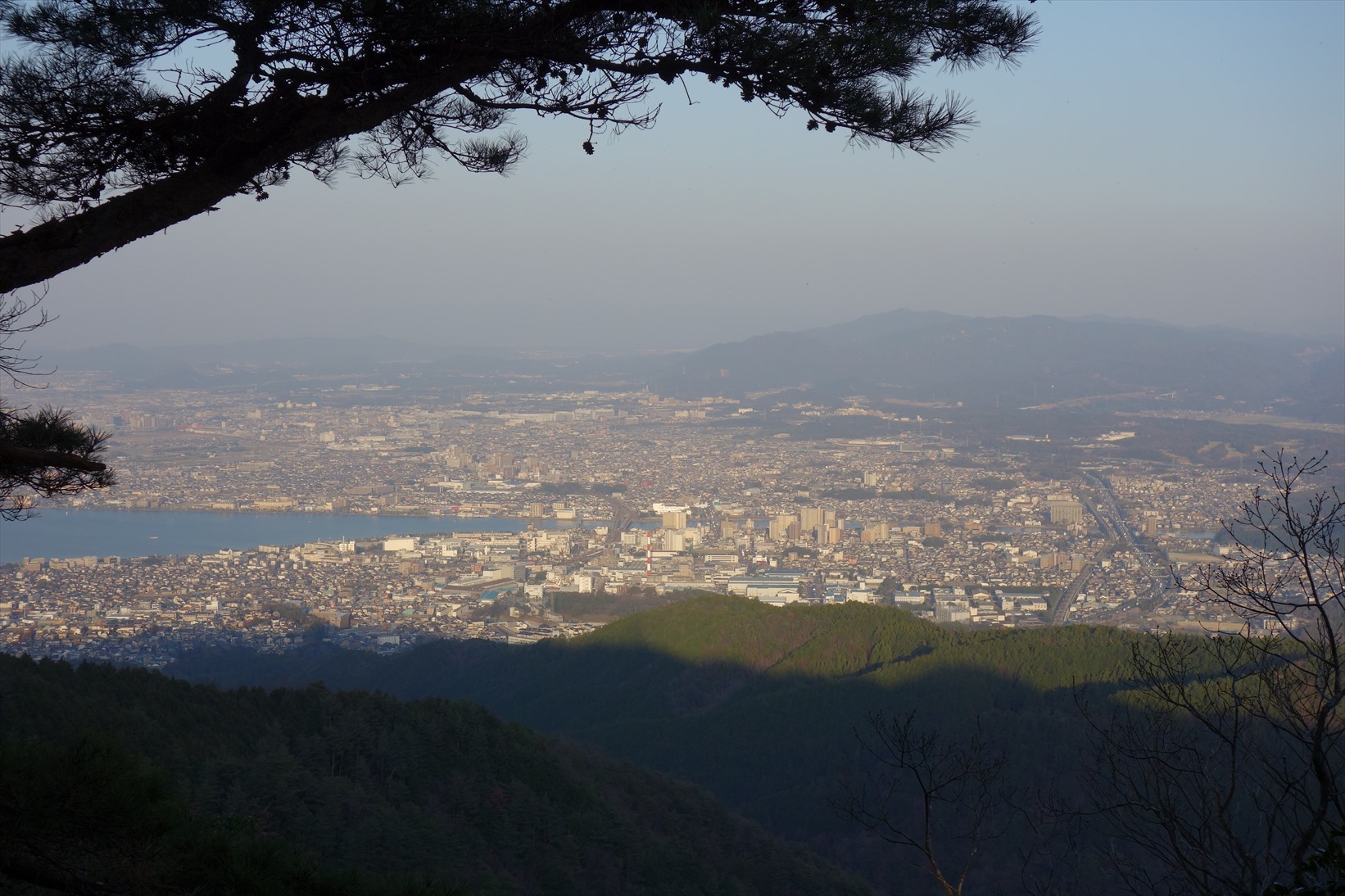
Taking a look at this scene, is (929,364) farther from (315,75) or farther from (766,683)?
(315,75)

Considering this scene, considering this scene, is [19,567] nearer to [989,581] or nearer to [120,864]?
[989,581]

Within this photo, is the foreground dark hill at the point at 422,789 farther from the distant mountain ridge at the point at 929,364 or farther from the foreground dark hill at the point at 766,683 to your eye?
the distant mountain ridge at the point at 929,364

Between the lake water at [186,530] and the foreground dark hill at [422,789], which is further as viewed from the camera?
the lake water at [186,530]

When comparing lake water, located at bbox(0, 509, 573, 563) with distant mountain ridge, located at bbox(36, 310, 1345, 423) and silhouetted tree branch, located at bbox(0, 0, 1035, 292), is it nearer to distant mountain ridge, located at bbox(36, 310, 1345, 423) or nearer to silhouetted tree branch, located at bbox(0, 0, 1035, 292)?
silhouetted tree branch, located at bbox(0, 0, 1035, 292)

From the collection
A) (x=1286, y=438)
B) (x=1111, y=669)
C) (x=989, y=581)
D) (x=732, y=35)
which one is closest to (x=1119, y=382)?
(x=1286, y=438)

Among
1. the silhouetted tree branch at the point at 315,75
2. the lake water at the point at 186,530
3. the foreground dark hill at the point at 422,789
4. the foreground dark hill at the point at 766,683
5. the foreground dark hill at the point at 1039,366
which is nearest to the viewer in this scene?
the silhouetted tree branch at the point at 315,75

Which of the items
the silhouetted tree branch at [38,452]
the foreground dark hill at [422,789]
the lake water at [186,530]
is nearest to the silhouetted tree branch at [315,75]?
the silhouetted tree branch at [38,452]

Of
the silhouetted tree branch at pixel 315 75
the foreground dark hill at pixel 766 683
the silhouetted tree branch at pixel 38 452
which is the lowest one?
the foreground dark hill at pixel 766 683
